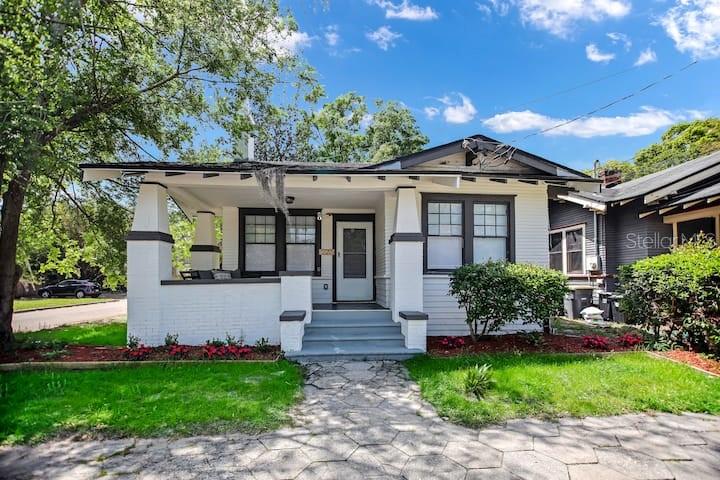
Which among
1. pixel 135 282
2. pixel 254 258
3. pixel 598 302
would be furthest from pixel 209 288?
pixel 598 302

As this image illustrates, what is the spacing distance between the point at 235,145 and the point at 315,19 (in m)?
3.66

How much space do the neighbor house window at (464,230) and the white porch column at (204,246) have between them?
5.46 metres

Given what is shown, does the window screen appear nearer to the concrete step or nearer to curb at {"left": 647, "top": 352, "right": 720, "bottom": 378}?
the concrete step

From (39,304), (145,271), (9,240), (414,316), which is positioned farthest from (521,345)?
(39,304)

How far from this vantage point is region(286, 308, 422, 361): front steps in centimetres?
628

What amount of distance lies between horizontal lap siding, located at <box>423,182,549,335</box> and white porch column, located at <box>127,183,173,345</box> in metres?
4.87

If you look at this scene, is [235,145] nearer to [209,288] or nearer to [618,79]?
[209,288]

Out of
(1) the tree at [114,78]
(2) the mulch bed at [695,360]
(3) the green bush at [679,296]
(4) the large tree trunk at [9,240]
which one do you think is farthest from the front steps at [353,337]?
(4) the large tree trunk at [9,240]

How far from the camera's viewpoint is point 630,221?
447 inches

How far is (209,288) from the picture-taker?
23.0 feet

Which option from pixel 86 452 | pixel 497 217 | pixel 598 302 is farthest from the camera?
pixel 598 302

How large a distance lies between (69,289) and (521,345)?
3052cm

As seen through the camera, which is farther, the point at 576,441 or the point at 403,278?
the point at 403,278

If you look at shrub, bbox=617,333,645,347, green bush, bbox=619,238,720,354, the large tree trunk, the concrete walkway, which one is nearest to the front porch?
the large tree trunk
